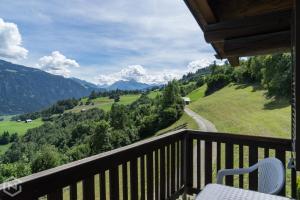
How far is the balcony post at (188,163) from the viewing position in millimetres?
3521

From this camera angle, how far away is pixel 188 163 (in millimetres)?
3555

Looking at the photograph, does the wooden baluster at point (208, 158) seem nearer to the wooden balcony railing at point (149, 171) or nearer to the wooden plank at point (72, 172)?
the wooden balcony railing at point (149, 171)

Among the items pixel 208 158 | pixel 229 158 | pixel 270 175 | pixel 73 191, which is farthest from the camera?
pixel 208 158

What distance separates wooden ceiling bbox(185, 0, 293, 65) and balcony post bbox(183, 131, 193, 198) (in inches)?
55.7

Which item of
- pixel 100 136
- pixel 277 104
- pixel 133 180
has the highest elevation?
pixel 277 104

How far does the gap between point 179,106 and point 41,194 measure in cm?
3273

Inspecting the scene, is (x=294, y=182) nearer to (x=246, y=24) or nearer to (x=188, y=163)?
(x=188, y=163)

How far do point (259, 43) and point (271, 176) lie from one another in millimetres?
1112

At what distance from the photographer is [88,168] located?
1995 millimetres

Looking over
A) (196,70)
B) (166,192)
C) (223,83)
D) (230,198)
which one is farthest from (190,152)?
(196,70)

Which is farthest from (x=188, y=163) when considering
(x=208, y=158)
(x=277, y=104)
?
(x=277, y=104)

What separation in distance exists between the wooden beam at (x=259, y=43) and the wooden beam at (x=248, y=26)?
0.06 m

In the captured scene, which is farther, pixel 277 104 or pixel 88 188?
pixel 277 104

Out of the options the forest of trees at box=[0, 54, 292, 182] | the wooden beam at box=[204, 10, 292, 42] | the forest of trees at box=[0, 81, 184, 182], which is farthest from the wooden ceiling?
the forest of trees at box=[0, 81, 184, 182]
